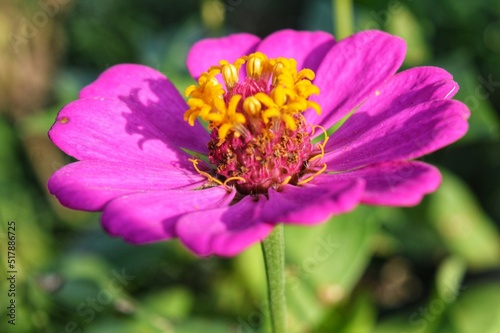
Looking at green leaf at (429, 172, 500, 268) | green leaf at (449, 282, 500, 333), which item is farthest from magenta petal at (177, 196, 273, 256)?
green leaf at (429, 172, 500, 268)

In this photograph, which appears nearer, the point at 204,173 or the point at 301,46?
the point at 204,173

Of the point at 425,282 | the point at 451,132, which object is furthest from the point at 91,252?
the point at 451,132

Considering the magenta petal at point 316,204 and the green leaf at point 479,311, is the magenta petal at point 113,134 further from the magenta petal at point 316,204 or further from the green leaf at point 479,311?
the green leaf at point 479,311

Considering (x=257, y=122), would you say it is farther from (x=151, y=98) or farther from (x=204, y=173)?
(x=151, y=98)

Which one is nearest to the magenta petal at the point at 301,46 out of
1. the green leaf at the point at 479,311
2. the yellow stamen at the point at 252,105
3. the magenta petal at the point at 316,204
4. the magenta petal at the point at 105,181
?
the yellow stamen at the point at 252,105

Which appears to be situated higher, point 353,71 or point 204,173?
point 353,71

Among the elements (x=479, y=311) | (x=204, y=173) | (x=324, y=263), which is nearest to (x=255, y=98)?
(x=204, y=173)
